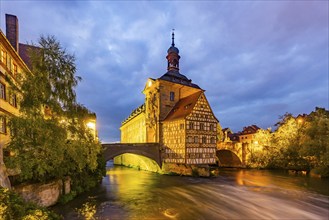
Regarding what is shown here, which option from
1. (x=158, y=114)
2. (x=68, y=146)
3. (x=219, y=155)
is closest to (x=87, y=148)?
(x=68, y=146)

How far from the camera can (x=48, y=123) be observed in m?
11.6

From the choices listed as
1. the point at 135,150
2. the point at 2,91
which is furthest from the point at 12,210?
the point at 135,150

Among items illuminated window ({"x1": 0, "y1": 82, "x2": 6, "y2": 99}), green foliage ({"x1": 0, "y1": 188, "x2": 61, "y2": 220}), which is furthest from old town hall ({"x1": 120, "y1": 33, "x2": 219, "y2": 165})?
green foliage ({"x1": 0, "y1": 188, "x2": 61, "y2": 220})

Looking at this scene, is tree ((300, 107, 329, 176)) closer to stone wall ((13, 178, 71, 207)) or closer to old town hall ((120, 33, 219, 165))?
old town hall ((120, 33, 219, 165))

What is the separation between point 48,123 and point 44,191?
413cm

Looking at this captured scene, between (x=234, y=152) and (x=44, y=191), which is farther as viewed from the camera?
(x=234, y=152)

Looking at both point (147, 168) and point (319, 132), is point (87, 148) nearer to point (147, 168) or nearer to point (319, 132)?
point (147, 168)

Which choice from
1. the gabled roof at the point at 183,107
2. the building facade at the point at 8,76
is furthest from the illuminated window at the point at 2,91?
the gabled roof at the point at 183,107

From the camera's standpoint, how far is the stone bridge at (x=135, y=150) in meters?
27.6

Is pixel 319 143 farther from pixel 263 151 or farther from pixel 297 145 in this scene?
pixel 263 151

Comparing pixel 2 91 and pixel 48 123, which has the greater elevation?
pixel 2 91

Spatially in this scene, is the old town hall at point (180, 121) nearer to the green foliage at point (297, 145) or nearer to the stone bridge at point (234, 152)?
the stone bridge at point (234, 152)

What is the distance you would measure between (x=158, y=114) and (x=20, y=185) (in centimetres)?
2366

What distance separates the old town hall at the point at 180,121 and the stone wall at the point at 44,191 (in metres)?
17.4
